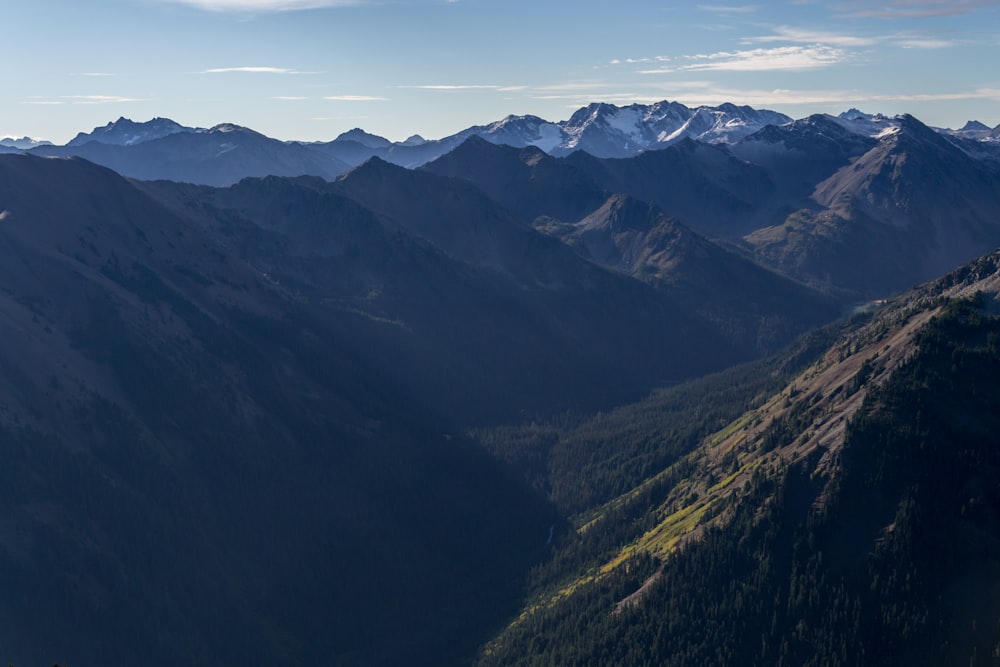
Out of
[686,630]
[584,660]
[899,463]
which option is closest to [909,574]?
[899,463]

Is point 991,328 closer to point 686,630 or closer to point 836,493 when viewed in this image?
point 836,493

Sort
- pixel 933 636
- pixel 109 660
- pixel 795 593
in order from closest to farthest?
pixel 933 636 < pixel 795 593 < pixel 109 660

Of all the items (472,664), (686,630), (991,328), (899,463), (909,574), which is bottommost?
(472,664)

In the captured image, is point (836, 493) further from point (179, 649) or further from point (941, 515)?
point (179, 649)

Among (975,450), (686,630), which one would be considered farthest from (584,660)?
(975,450)

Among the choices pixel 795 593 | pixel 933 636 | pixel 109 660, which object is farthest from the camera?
pixel 109 660

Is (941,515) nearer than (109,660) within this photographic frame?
Yes

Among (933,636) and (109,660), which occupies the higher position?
(933,636)
